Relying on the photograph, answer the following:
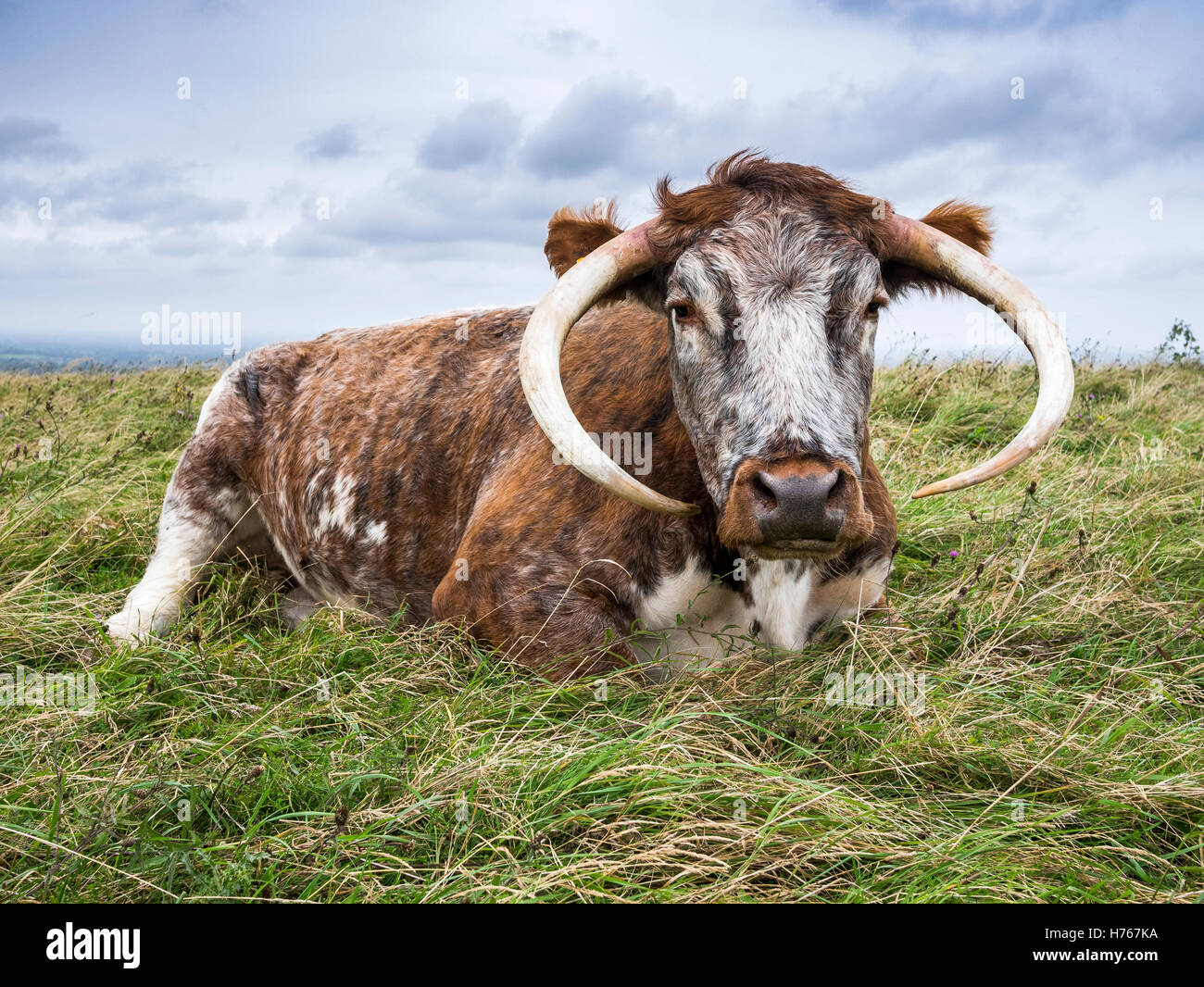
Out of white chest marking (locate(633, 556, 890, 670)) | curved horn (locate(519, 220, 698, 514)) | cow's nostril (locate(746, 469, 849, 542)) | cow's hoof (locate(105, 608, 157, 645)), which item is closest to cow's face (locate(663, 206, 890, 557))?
cow's nostril (locate(746, 469, 849, 542))

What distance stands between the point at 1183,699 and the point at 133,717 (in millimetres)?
4088

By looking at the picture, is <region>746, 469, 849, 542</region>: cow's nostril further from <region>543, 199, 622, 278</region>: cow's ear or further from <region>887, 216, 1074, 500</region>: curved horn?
<region>543, 199, 622, 278</region>: cow's ear

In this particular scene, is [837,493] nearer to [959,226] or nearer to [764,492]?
[764,492]

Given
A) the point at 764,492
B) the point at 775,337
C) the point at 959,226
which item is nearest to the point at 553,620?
the point at 764,492

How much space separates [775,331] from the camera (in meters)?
3.44

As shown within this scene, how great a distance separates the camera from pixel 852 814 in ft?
9.45

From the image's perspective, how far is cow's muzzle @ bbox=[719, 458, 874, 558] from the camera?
10.0ft

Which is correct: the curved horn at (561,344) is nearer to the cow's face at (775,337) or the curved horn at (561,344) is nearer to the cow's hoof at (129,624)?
the cow's face at (775,337)

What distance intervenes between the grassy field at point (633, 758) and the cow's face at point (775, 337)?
0.75m
